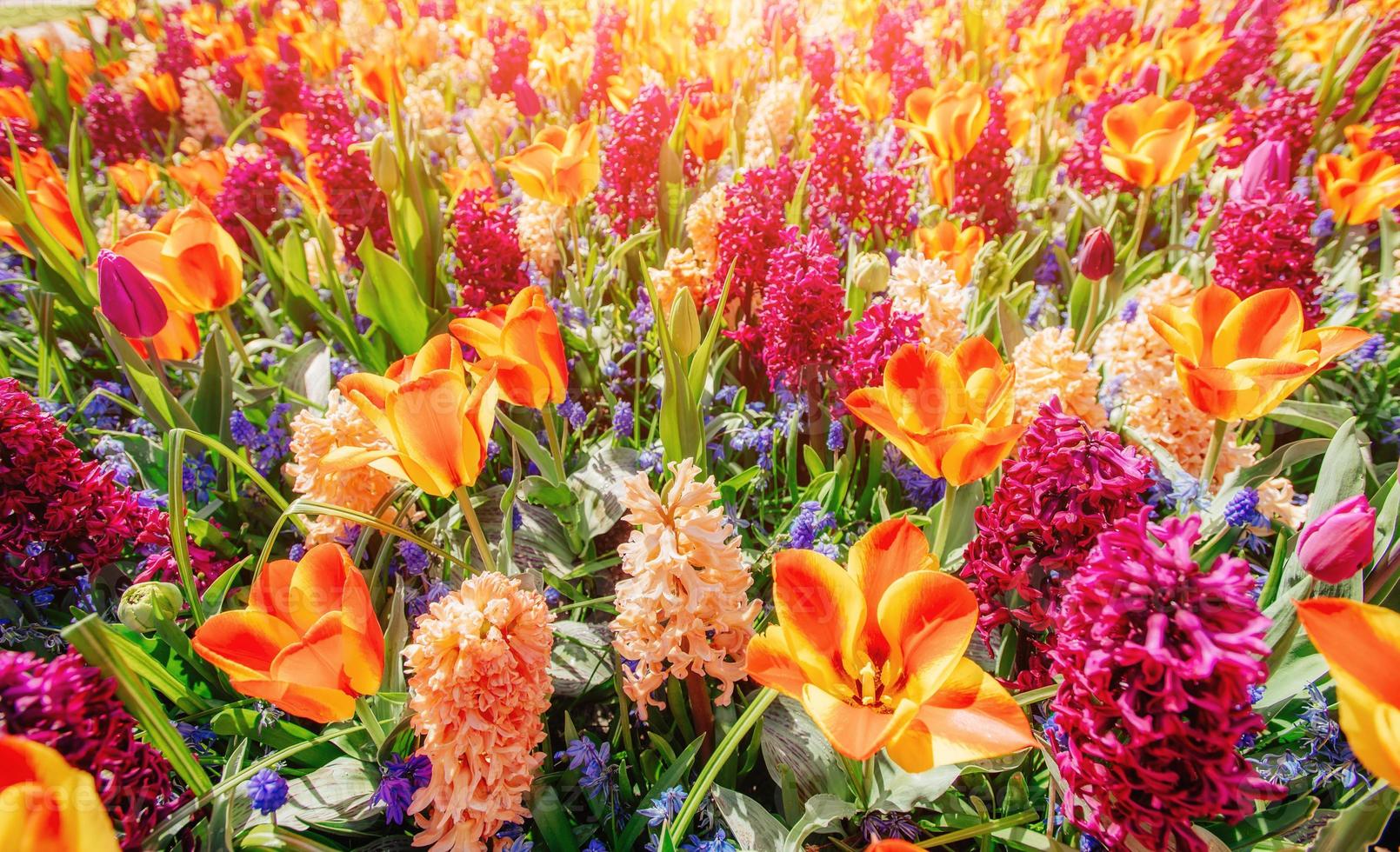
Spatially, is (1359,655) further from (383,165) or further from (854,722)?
Answer: (383,165)

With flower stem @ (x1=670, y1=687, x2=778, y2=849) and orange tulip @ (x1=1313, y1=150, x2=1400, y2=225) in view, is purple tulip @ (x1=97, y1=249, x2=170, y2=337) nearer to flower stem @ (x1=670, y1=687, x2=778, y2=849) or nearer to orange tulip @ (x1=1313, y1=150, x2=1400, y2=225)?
flower stem @ (x1=670, y1=687, x2=778, y2=849)

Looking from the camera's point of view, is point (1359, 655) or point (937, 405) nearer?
point (1359, 655)

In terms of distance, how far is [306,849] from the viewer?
0.98m

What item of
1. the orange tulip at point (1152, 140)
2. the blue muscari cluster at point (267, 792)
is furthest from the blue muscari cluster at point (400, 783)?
the orange tulip at point (1152, 140)

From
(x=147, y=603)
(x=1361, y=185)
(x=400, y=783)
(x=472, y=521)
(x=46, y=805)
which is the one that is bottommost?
(x=400, y=783)

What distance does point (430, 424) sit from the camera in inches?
45.1

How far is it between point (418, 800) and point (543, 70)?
152 inches

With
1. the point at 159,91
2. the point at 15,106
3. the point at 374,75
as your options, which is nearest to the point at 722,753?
the point at 374,75

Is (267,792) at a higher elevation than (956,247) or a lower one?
lower

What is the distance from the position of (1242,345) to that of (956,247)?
83cm

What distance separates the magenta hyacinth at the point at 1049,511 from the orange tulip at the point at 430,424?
0.78 metres

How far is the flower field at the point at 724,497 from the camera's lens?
0.86 meters

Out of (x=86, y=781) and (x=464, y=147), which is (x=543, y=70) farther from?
(x=86, y=781)

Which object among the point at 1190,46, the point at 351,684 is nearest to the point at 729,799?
the point at 351,684
